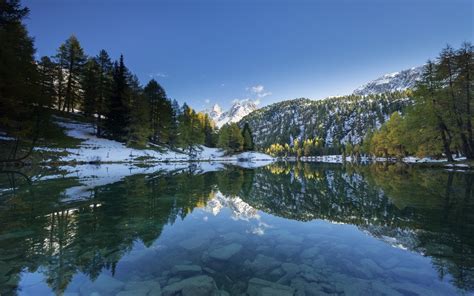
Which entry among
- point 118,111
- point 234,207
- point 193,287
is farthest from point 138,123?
point 193,287

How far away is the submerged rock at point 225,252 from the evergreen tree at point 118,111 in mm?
48365

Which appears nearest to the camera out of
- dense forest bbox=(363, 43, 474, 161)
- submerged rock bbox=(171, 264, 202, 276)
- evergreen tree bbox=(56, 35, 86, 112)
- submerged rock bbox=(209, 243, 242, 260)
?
submerged rock bbox=(171, 264, 202, 276)

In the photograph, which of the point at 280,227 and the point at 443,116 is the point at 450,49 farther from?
the point at 280,227

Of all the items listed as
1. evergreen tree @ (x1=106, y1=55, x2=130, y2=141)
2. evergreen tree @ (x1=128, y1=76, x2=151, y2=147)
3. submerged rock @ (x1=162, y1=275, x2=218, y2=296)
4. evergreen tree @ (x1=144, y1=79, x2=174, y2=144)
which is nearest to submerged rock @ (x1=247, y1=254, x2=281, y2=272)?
submerged rock @ (x1=162, y1=275, x2=218, y2=296)

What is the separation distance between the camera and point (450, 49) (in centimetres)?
3438

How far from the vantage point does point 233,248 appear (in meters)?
7.27

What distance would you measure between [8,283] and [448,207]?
1632 centimetres

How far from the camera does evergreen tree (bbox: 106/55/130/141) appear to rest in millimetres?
50438

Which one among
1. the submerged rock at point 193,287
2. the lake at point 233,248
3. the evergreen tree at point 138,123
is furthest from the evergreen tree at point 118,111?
the submerged rock at point 193,287

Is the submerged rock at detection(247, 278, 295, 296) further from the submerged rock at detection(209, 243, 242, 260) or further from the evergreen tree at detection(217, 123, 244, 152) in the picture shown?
the evergreen tree at detection(217, 123, 244, 152)

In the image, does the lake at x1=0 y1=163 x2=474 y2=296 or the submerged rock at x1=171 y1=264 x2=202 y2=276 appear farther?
the submerged rock at x1=171 y1=264 x2=202 y2=276

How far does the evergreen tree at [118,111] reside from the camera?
50.4 meters

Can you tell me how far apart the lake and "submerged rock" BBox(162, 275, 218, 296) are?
0.02 m

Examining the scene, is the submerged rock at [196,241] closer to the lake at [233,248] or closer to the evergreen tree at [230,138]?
the lake at [233,248]
